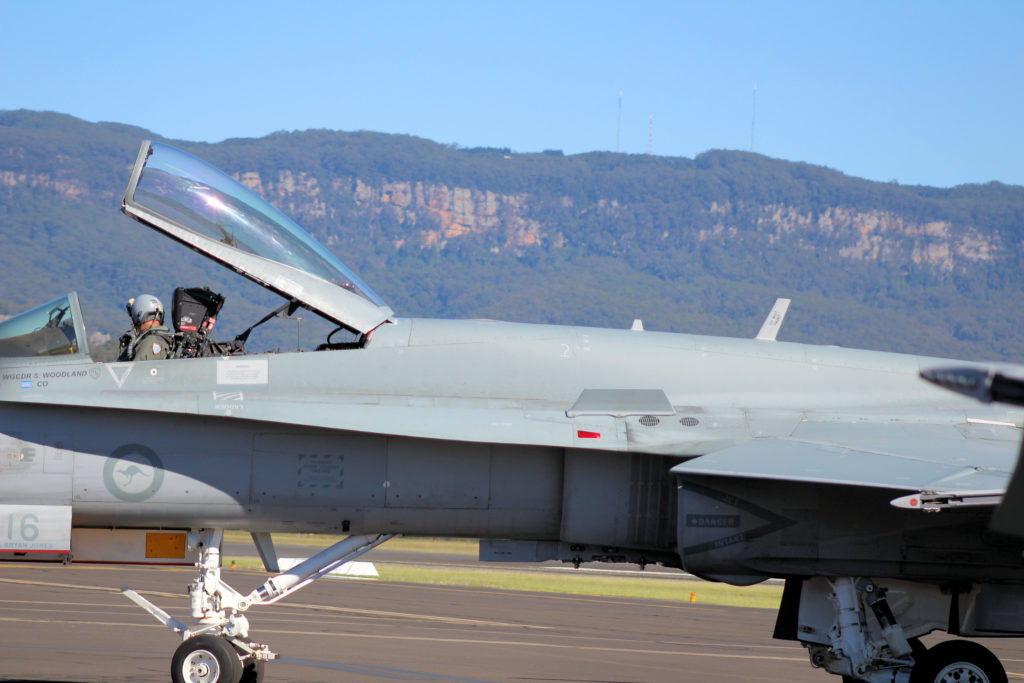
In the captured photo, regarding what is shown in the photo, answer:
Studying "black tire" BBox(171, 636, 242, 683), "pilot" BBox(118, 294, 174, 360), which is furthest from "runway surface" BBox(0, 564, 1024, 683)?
"pilot" BBox(118, 294, 174, 360)

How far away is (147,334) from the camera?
8.98m

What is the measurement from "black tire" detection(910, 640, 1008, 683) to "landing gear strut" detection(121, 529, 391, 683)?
421 centimetres

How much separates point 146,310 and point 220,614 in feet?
8.08

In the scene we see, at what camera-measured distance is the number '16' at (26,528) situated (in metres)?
8.51

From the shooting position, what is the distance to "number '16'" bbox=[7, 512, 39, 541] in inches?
335

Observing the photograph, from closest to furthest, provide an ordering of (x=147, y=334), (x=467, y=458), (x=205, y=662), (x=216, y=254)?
(x=205, y=662) → (x=216, y=254) → (x=467, y=458) → (x=147, y=334)

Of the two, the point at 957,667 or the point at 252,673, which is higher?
the point at 957,667

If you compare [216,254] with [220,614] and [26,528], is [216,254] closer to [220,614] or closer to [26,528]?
[26,528]

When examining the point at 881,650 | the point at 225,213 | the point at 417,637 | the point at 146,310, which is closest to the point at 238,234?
the point at 225,213

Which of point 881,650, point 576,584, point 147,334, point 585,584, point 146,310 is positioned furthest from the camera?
point 585,584

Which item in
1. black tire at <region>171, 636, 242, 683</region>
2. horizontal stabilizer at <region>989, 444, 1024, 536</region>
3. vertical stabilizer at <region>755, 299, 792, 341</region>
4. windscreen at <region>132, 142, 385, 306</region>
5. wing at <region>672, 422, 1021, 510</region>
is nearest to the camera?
horizontal stabilizer at <region>989, 444, 1024, 536</region>

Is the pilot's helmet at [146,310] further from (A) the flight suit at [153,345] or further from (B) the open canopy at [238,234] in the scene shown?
(B) the open canopy at [238,234]

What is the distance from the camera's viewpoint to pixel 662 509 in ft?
29.1

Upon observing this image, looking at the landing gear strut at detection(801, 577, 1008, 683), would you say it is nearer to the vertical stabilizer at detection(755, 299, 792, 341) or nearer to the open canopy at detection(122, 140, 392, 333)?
the vertical stabilizer at detection(755, 299, 792, 341)
